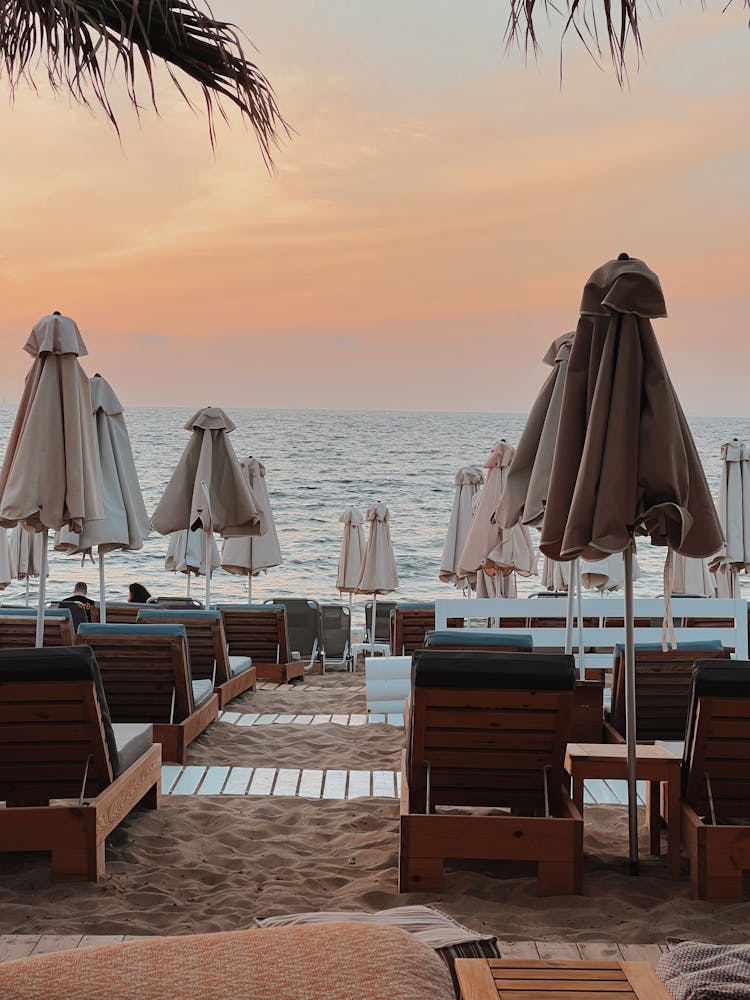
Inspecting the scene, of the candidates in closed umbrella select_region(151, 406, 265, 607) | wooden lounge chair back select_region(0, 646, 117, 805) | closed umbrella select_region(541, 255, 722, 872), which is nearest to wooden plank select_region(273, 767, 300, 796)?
wooden lounge chair back select_region(0, 646, 117, 805)

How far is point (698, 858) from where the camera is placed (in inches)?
141

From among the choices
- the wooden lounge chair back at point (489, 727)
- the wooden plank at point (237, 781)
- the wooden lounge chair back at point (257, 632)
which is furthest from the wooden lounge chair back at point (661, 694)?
the wooden lounge chair back at point (257, 632)

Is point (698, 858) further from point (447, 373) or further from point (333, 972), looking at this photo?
point (447, 373)

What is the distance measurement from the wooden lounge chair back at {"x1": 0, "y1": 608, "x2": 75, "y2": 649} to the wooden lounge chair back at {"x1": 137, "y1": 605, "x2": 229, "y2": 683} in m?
0.60

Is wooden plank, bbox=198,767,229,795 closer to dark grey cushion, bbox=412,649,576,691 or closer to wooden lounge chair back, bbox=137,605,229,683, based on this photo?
wooden lounge chair back, bbox=137,605,229,683

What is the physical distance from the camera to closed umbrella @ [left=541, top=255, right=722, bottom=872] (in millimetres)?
3609

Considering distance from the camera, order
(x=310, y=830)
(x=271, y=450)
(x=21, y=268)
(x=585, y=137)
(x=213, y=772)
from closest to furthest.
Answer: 1. (x=310, y=830)
2. (x=213, y=772)
3. (x=585, y=137)
4. (x=21, y=268)
5. (x=271, y=450)

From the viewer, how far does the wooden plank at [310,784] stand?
505 cm

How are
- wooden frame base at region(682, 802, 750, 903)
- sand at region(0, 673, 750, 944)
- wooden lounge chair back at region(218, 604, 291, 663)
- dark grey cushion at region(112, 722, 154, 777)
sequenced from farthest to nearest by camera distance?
1. wooden lounge chair back at region(218, 604, 291, 663)
2. dark grey cushion at region(112, 722, 154, 777)
3. wooden frame base at region(682, 802, 750, 903)
4. sand at region(0, 673, 750, 944)

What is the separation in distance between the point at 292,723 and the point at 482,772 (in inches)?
135

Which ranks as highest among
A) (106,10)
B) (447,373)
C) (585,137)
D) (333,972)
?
(585,137)

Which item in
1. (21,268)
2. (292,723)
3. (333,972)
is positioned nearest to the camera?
(333,972)

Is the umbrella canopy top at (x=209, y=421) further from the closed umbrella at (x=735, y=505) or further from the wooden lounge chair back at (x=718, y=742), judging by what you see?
the wooden lounge chair back at (x=718, y=742)

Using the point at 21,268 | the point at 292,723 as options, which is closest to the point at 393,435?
the point at 21,268
